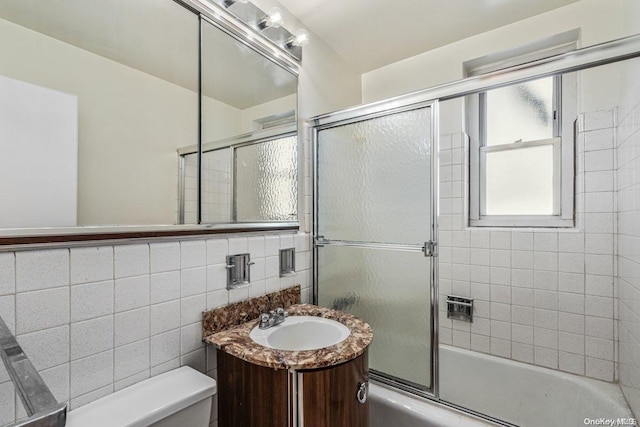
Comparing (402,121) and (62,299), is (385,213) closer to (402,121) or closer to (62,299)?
(402,121)

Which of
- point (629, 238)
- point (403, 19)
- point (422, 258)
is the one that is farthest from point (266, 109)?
point (629, 238)

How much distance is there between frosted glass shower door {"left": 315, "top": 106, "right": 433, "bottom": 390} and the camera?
4.85 feet

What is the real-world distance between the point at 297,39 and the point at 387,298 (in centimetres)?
153

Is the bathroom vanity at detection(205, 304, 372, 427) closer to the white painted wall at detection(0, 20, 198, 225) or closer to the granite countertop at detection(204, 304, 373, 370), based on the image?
the granite countertop at detection(204, 304, 373, 370)

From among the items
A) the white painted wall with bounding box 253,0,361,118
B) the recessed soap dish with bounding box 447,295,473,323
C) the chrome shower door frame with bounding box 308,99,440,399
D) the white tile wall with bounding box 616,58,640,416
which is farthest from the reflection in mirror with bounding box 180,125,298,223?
the white tile wall with bounding box 616,58,640,416

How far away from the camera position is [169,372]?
1081mm

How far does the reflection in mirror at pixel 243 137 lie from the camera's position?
1302 mm

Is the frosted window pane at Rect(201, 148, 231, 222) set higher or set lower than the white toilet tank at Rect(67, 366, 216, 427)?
higher

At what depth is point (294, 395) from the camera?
37.5 inches

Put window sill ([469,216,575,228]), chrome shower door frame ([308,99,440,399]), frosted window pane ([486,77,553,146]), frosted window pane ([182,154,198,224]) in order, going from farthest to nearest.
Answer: frosted window pane ([486,77,553,146]), window sill ([469,216,575,228]), chrome shower door frame ([308,99,440,399]), frosted window pane ([182,154,198,224])

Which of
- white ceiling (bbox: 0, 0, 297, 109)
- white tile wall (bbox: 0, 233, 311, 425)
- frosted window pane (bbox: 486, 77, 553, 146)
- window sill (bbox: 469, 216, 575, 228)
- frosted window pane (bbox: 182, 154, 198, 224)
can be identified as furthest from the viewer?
frosted window pane (bbox: 486, 77, 553, 146)

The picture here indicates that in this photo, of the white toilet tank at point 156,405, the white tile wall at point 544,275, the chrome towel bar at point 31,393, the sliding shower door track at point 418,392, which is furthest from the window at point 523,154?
the chrome towel bar at point 31,393

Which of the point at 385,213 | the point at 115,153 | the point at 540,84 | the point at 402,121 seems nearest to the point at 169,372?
the point at 115,153

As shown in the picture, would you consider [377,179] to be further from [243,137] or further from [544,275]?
[544,275]
